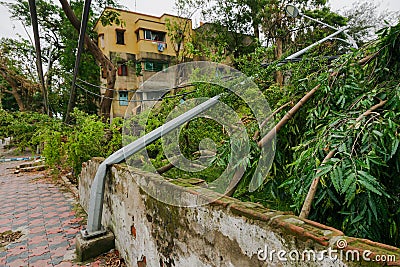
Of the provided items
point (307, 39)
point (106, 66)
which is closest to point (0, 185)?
point (106, 66)

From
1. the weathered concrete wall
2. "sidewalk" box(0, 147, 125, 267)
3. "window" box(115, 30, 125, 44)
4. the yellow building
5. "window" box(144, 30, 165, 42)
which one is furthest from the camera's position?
"window" box(144, 30, 165, 42)

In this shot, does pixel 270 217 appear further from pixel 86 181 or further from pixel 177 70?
pixel 86 181

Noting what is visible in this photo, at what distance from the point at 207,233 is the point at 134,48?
58.2 feet

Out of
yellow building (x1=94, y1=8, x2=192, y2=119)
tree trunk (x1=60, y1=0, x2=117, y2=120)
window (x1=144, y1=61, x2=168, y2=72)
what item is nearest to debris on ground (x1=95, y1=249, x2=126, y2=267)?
tree trunk (x1=60, y1=0, x2=117, y2=120)

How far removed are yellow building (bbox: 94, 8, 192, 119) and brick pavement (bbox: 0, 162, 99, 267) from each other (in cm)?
1053

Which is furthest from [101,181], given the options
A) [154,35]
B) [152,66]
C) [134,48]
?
[154,35]

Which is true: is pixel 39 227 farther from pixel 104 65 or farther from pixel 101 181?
pixel 104 65

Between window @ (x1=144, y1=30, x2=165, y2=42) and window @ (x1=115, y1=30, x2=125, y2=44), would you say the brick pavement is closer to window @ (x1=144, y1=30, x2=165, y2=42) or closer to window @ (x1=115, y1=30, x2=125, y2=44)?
window @ (x1=115, y1=30, x2=125, y2=44)

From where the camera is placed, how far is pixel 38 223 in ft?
13.8

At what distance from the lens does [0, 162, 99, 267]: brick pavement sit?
10.3ft

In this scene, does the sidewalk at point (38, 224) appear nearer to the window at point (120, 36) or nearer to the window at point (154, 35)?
the window at point (120, 36)

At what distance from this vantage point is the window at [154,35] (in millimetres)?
17281

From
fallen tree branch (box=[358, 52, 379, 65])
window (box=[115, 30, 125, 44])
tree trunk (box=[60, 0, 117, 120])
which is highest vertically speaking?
window (box=[115, 30, 125, 44])

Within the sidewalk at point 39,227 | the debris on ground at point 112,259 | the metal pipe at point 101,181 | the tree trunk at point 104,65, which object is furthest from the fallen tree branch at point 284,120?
the tree trunk at point 104,65
